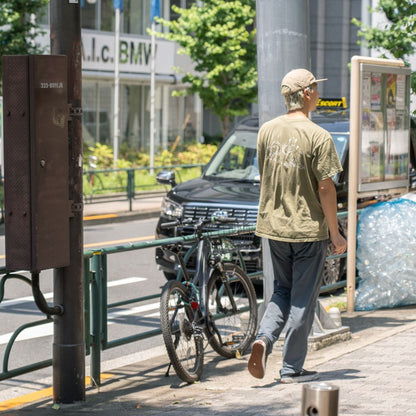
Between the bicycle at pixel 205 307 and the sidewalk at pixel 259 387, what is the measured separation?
0.14m

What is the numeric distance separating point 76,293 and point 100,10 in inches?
1121

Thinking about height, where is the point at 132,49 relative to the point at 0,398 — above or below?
above

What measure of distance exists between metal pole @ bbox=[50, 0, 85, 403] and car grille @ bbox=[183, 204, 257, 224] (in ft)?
15.9

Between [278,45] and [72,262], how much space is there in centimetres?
246

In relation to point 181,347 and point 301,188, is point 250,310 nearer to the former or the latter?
point 181,347

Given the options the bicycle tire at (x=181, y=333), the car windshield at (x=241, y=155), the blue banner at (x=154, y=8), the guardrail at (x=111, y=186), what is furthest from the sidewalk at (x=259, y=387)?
the blue banner at (x=154, y=8)

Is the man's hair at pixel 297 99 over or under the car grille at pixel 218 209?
over

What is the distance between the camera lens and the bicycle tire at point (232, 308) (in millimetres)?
7203

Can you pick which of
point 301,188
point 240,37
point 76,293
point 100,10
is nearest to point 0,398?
point 76,293

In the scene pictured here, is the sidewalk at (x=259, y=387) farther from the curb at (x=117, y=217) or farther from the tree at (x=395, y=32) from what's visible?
the curb at (x=117, y=217)

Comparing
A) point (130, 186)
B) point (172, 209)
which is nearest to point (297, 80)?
point (172, 209)

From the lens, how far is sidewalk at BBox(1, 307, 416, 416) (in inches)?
216

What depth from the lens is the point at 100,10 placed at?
3322cm

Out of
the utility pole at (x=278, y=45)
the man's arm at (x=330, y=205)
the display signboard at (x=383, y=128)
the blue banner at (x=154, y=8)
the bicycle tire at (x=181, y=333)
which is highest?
the blue banner at (x=154, y=8)
